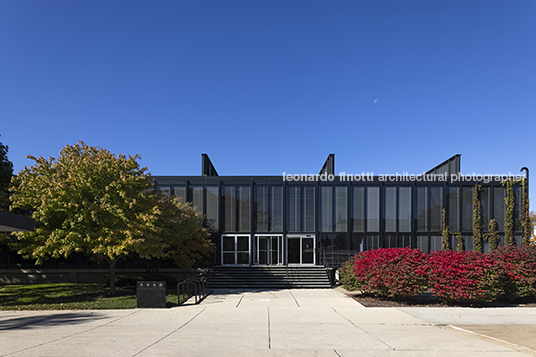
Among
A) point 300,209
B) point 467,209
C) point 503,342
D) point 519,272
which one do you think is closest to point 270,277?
point 300,209

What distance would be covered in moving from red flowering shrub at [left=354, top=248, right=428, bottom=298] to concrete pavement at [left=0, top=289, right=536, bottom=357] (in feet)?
4.67

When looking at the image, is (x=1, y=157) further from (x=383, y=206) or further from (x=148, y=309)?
(x=383, y=206)

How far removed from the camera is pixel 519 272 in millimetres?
15461

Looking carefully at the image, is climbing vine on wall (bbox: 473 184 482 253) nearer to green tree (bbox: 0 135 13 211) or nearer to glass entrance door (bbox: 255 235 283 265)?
glass entrance door (bbox: 255 235 283 265)

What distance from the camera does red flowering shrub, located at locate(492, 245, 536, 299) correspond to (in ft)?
50.5

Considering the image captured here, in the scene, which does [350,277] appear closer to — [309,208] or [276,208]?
[309,208]

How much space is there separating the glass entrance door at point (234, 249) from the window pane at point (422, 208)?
11.9 m

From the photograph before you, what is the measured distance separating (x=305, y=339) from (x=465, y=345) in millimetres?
3664

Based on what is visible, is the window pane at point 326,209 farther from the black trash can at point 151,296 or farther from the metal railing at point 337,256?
the black trash can at point 151,296

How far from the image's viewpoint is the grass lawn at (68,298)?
14301mm

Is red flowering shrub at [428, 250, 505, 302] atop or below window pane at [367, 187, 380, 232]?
below

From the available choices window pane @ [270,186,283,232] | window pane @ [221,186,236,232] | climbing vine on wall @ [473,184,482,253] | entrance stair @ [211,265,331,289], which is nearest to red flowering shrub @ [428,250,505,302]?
entrance stair @ [211,265,331,289]

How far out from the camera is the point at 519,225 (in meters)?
24.8

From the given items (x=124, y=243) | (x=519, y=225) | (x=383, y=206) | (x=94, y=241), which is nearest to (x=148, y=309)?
(x=124, y=243)
